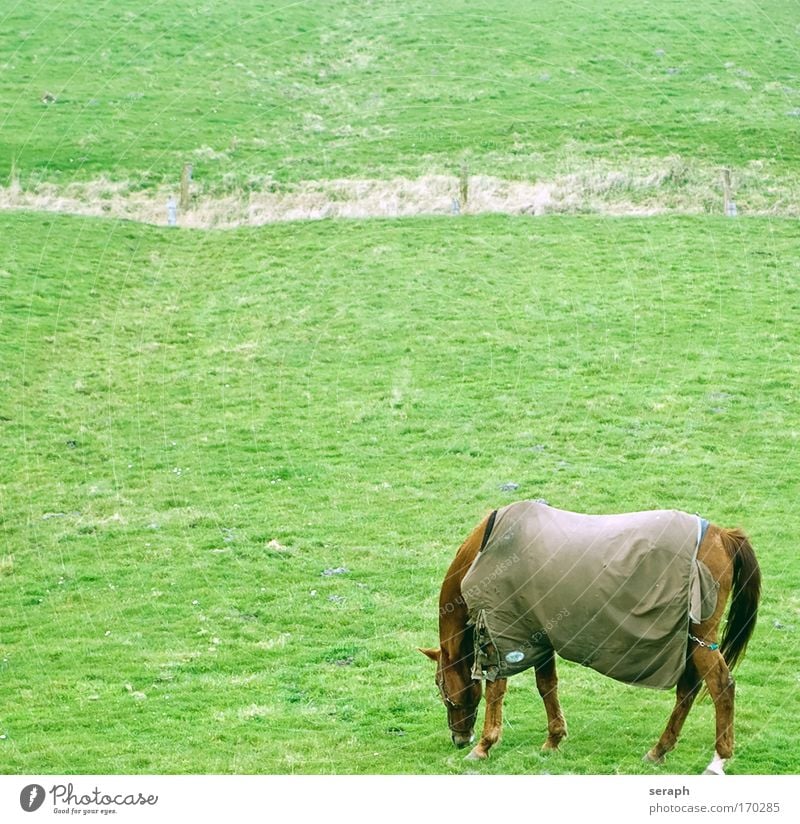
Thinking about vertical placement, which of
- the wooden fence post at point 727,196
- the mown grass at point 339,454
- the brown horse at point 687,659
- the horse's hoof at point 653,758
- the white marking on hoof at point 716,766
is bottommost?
the mown grass at point 339,454

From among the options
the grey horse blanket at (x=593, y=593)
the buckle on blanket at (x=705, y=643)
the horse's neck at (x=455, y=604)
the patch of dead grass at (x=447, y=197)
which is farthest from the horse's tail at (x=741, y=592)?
the patch of dead grass at (x=447, y=197)

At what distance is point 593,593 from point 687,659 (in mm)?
883

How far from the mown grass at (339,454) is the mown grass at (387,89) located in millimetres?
6695

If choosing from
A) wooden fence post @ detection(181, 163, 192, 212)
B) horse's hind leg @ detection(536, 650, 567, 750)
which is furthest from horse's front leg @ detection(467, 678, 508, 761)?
wooden fence post @ detection(181, 163, 192, 212)

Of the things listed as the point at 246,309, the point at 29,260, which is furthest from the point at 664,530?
the point at 29,260

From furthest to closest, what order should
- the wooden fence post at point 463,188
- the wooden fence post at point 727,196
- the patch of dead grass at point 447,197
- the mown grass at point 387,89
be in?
the mown grass at point 387,89 < the wooden fence post at point 463,188 < the patch of dead grass at point 447,197 < the wooden fence post at point 727,196

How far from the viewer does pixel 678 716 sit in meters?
9.26

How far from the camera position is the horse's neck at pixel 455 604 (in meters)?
9.57

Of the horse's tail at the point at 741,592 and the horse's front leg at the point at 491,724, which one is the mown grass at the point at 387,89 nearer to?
the horse's tail at the point at 741,592

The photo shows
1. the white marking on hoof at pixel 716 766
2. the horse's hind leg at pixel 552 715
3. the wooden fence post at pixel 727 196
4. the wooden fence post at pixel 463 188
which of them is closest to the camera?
the white marking on hoof at pixel 716 766

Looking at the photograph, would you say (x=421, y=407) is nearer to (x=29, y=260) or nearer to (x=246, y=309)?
(x=246, y=309)

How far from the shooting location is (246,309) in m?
24.4

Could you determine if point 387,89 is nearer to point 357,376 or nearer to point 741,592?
point 357,376
